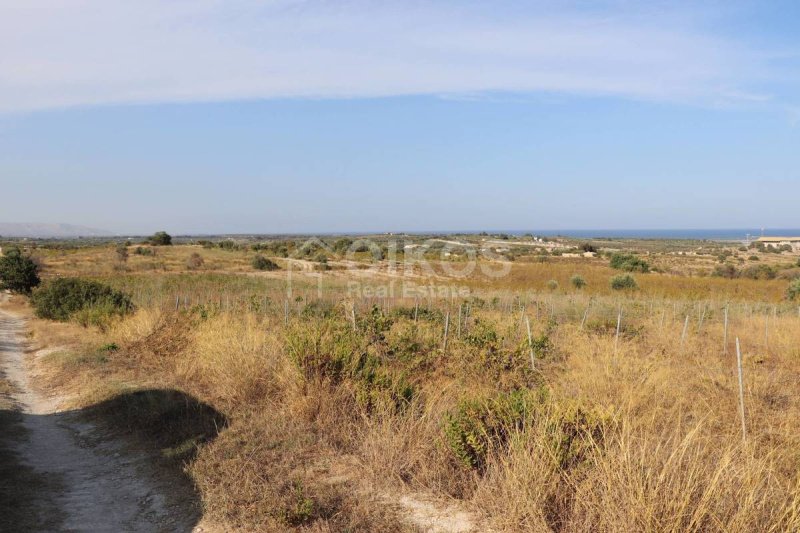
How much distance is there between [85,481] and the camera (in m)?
6.26

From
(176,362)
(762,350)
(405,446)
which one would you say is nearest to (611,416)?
(405,446)

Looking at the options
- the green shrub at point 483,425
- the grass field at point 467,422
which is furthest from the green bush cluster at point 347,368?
the green shrub at point 483,425

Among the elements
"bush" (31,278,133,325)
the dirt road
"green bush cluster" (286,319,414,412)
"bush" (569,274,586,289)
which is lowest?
"bush" (569,274,586,289)

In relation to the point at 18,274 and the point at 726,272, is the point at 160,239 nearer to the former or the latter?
the point at 18,274

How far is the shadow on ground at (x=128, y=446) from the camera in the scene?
525 centimetres

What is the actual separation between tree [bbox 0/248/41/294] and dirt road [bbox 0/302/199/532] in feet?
91.1

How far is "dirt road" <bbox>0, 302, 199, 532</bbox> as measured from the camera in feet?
17.0

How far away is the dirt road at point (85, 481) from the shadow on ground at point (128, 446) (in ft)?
0.04

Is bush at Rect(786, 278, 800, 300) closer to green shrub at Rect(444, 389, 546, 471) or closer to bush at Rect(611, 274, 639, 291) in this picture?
bush at Rect(611, 274, 639, 291)

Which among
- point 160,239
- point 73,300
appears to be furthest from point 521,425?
point 160,239

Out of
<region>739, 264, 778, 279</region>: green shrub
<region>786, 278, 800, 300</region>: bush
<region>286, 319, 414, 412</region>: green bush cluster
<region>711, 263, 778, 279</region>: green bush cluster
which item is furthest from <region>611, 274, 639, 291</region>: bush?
<region>286, 319, 414, 412</region>: green bush cluster

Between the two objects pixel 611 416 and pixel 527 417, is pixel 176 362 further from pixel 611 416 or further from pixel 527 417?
pixel 611 416

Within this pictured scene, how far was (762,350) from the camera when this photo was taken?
14.7 metres

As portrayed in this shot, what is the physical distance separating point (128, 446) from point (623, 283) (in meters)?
34.9
